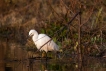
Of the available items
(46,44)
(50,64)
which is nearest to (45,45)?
(46,44)

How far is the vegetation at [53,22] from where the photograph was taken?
42.0 feet

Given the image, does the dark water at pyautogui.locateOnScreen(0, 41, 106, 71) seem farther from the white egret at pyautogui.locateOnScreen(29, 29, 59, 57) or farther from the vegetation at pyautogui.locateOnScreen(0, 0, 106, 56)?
the white egret at pyautogui.locateOnScreen(29, 29, 59, 57)

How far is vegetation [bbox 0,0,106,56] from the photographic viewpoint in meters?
12.8

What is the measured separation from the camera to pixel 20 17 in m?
18.4

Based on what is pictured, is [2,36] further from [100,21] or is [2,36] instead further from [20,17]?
[100,21]

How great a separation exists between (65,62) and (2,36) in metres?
6.96

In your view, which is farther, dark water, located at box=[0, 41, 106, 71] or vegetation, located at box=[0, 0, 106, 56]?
vegetation, located at box=[0, 0, 106, 56]

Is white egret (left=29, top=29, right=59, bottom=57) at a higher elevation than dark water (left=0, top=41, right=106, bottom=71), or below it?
higher

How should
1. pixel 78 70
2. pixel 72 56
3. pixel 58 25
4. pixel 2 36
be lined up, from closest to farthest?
pixel 78 70, pixel 72 56, pixel 58 25, pixel 2 36

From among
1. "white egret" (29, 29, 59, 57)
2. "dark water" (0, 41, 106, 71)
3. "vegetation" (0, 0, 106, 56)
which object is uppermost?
"vegetation" (0, 0, 106, 56)

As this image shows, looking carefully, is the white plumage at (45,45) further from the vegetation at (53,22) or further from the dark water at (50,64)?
the dark water at (50,64)

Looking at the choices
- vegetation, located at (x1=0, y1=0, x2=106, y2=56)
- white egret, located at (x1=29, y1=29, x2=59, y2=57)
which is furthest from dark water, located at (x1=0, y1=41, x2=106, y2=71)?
white egret, located at (x1=29, y1=29, x2=59, y2=57)

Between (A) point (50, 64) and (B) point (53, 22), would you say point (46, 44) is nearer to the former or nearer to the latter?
(A) point (50, 64)

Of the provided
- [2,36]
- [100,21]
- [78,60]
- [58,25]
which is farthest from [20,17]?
[78,60]
